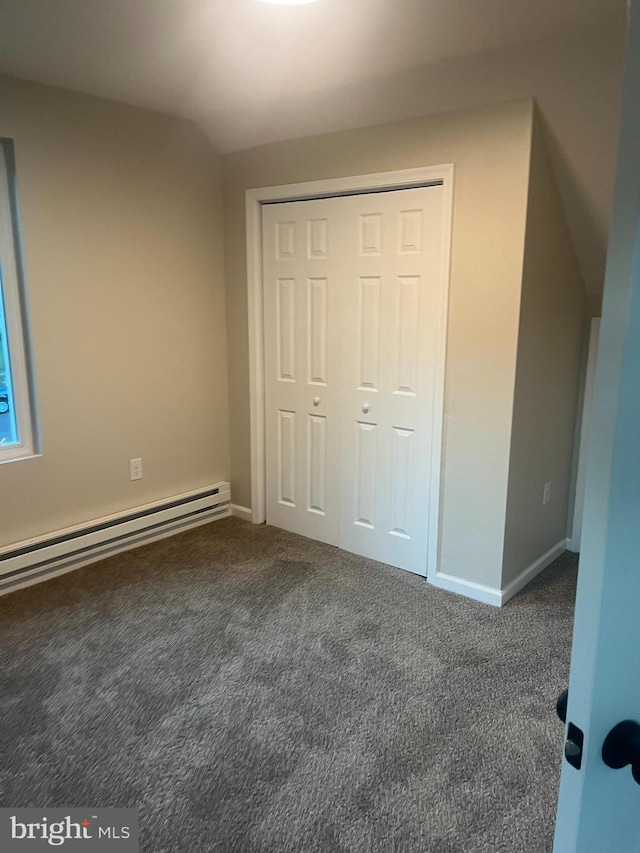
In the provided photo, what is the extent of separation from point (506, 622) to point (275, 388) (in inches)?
72.5

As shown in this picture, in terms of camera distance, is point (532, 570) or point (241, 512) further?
point (241, 512)

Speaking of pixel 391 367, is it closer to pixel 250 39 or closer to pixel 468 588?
pixel 468 588

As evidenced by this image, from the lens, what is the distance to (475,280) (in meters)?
2.73

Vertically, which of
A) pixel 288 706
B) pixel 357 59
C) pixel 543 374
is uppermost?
pixel 357 59

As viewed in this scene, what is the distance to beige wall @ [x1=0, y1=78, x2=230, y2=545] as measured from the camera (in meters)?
2.90

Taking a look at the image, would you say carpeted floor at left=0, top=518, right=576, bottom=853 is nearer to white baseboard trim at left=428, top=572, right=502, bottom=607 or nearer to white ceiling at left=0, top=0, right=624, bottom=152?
white baseboard trim at left=428, top=572, right=502, bottom=607

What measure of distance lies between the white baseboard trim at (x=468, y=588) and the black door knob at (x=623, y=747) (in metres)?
2.23

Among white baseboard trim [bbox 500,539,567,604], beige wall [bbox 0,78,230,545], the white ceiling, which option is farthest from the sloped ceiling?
white baseboard trim [bbox 500,539,567,604]

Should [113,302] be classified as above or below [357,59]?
below

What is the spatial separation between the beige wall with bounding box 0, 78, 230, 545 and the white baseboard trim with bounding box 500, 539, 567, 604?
1.95 meters

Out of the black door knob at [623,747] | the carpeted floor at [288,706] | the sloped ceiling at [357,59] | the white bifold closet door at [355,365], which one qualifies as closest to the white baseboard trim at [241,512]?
the white bifold closet door at [355,365]

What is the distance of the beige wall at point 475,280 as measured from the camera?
259 centimetres

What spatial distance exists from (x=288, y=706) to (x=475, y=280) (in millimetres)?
1934

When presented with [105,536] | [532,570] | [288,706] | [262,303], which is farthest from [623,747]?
[262,303]
